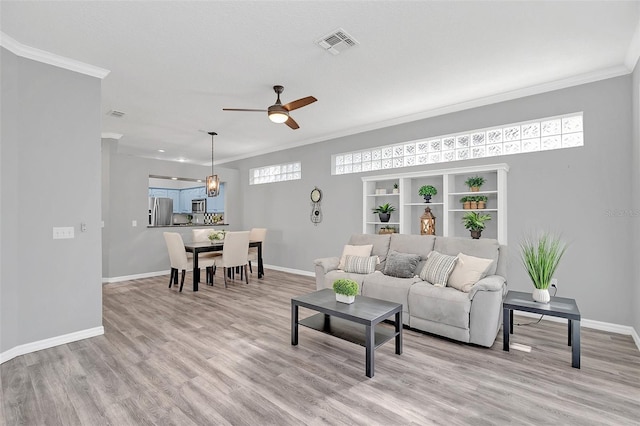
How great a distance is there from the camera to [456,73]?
353cm

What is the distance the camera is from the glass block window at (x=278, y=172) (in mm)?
6926

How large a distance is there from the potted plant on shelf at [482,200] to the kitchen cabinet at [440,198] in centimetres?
5

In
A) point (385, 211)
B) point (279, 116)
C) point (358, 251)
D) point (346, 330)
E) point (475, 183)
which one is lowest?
point (346, 330)

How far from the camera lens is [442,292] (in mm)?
3232

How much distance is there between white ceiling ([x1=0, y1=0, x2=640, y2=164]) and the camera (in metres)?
2.43

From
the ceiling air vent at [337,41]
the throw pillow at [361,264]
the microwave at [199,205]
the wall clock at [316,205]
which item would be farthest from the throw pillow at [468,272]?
the microwave at [199,205]

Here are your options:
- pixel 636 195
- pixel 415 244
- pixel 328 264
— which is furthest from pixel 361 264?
pixel 636 195

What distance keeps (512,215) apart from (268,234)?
5.13 m

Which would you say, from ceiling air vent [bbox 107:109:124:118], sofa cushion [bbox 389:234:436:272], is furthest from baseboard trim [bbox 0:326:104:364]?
sofa cushion [bbox 389:234:436:272]

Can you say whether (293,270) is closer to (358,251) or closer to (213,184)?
(213,184)

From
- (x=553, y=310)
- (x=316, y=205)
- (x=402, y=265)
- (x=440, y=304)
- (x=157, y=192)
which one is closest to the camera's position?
(x=553, y=310)

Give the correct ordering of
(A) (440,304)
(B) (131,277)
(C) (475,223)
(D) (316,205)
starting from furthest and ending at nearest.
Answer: (D) (316,205) < (B) (131,277) < (C) (475,223) < (A) (440,304)

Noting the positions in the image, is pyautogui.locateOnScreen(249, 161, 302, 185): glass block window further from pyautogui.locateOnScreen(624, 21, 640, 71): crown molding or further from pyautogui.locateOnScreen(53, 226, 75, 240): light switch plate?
pyautogui.locateOnScreen(53, 226, 75, 240): light switch plate

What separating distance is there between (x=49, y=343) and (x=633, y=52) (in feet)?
21.0
